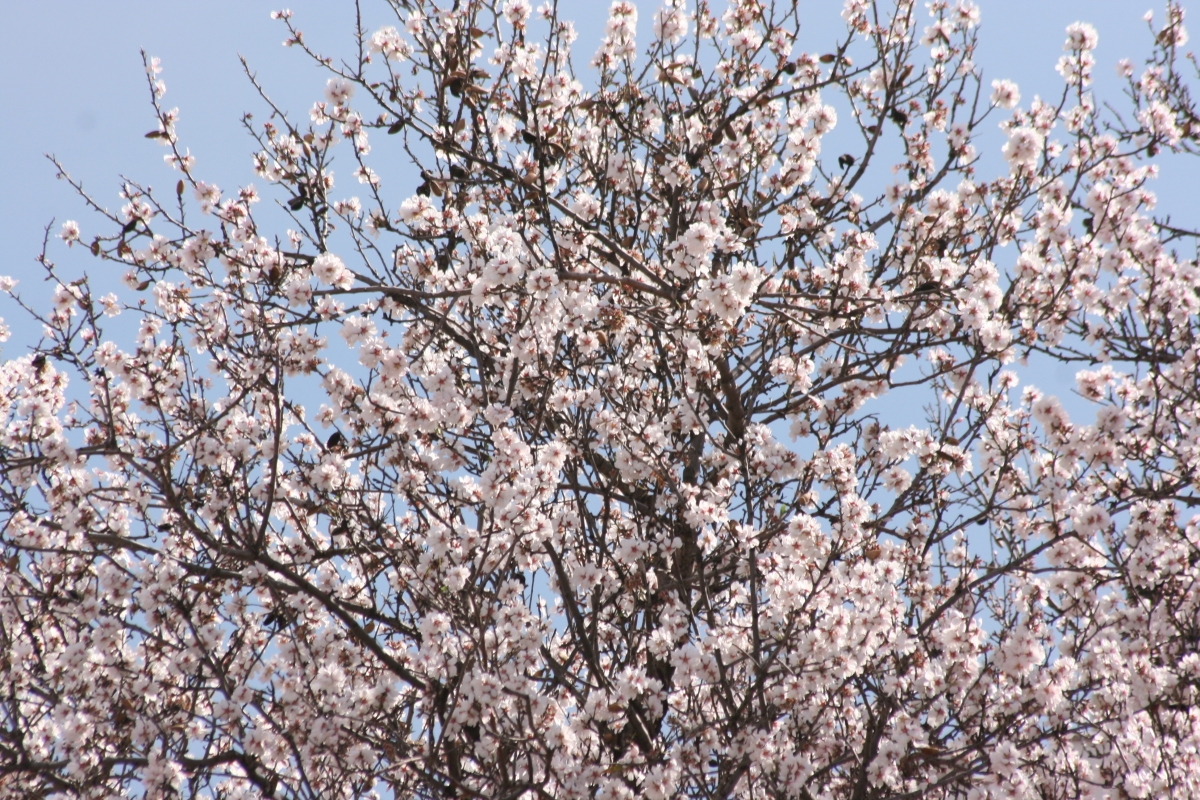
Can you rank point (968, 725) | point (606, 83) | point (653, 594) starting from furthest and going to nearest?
point (606, 83) → point (653, 594) → point (968, 725)

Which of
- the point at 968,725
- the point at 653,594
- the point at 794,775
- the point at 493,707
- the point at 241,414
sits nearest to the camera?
the point at 493,707

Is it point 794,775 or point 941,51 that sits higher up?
point 941,51

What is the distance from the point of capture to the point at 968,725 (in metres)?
5.71

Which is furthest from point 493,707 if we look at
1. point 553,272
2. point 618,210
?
point 618,210

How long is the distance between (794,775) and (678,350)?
8.62 feet

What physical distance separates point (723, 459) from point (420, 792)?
2.93m

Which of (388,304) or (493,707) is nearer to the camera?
(493,707)

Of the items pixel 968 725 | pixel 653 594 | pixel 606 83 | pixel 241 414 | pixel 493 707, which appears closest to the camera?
pixel 493 707

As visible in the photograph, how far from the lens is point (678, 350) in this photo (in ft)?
19.5

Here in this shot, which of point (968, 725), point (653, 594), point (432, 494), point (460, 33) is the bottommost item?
point (968, 725)

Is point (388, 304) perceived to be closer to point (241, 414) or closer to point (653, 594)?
point (241, 414)

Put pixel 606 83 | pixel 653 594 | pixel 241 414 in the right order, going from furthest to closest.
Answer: pixel 606 83 < pixel 241 414 < pixel 653 594

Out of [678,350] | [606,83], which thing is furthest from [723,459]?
[606,83]

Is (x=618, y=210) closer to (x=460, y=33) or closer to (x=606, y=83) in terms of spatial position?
(x=606, y=83)
